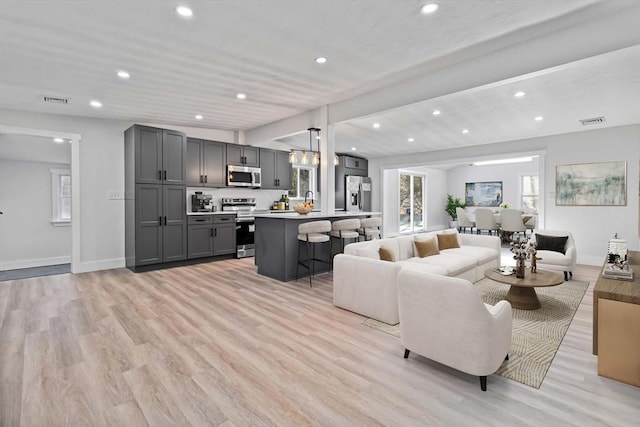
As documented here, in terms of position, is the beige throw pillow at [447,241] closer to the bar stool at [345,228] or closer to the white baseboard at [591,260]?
the bar stool at [345,228]

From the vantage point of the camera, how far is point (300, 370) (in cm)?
225

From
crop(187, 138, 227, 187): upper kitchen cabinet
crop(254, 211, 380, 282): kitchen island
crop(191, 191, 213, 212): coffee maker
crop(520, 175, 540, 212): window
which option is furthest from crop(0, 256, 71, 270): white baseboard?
crop(520, 175, 540, 212): window

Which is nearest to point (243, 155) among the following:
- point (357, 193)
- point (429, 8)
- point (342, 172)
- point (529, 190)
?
point (342, 172)

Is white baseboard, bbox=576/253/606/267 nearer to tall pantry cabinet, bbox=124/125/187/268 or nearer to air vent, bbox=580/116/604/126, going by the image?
air vent, bbox=580/116/604/126

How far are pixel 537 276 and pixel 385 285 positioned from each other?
1868 mm

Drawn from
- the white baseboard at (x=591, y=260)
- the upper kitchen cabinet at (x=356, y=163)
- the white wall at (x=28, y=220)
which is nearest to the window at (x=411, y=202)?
the upper kitchen cabinet at (x=356, y=163)

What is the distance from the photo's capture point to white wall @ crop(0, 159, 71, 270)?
6090 millimetres

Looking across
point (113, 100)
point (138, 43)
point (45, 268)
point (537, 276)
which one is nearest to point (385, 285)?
point (537, 276)

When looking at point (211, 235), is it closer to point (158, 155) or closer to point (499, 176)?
point (158, 155)

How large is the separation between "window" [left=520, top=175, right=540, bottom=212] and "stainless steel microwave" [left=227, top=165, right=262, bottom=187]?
30.2 feet

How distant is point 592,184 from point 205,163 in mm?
7556

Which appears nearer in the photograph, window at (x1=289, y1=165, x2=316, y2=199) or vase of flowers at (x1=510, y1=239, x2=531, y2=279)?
vase of flowers at (x1=510, y1=239, x2=531, y2=279)

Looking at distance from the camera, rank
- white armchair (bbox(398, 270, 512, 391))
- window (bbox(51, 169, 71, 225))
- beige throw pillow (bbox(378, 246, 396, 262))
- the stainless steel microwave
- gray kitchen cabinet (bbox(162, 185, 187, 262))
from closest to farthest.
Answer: white armchair (bbox(398, 270, 512, 391)) → beige throw pillow (bbox(378, 246, 396, 262)) → gray kitchen cabinet (bbox(162, 185, 187, 262)) → window (bbox(51, 169, 71, 225)) → the stainless steel microwave

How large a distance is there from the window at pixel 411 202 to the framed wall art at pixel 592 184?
479 cm
